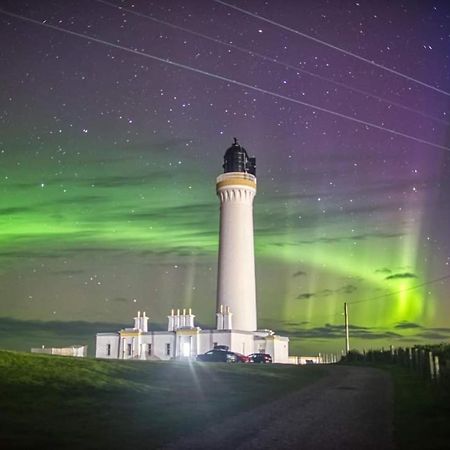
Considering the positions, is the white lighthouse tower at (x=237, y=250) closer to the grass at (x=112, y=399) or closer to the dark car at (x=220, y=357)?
the dark car at (x=220, y=357)

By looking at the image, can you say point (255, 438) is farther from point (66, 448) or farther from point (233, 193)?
point (233, 193)

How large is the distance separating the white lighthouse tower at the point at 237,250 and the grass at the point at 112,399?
3366 centimetres

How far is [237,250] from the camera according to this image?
6481cm

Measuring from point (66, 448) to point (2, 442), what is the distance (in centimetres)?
132

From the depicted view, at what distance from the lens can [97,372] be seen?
23812 mm

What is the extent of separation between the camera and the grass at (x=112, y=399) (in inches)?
475

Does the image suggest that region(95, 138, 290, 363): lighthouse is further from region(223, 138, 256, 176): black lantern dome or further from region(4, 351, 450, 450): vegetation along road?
region(4, 351, 450, 450): vegetation along road

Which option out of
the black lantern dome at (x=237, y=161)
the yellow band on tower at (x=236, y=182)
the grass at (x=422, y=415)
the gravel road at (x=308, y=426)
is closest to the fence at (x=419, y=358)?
the grass at (x=422, y=415)

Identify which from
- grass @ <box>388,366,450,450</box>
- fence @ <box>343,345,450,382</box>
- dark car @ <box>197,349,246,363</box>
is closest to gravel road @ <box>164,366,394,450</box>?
grass @ <box>388,366,450,450</box>

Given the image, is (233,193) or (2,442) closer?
(2,442)

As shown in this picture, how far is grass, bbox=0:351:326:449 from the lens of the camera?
39.6 feet

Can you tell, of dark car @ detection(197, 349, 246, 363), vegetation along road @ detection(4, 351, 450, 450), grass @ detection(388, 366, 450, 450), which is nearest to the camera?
vegetation along road @ detection(4, 351, 450, 450)

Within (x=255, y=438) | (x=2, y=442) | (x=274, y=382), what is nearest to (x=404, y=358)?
(x=274, y=382)

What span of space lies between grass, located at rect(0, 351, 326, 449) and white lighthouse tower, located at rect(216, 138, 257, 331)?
33.7 meters
